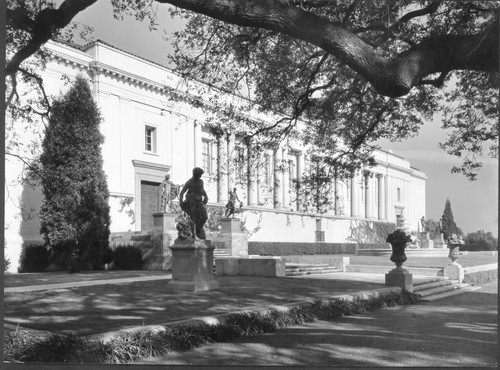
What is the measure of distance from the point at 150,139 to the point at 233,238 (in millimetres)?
5809

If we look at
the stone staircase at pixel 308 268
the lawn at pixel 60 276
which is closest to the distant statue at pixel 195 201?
the lawn at pixel 60 276

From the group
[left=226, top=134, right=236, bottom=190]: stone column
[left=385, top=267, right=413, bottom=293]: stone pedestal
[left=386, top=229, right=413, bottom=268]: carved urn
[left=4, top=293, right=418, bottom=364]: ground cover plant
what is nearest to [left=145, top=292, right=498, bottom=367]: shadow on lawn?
[left=4, top=293, right=418, bottom=364]: ground cover plant

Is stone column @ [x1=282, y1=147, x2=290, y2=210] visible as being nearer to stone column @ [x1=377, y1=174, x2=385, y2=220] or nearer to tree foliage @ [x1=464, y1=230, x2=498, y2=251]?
stone column @ [x1=377, y1=174, x2=385, y2=220]

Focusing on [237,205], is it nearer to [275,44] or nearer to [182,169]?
[182,169]

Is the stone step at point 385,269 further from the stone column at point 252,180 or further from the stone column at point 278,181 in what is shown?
the stone column at point 252,180

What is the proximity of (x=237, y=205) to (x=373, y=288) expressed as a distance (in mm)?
4432

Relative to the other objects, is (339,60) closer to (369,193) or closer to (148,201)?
(369,193)

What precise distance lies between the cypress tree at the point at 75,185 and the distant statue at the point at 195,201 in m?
1.92

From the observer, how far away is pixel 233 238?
543 inches

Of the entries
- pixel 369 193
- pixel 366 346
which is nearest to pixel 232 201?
pixel 369 193

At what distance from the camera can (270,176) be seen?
9.61m

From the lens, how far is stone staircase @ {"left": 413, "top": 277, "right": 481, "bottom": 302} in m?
13.0

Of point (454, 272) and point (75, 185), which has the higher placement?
point (75, 185)

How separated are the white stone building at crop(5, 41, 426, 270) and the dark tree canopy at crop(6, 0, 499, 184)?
487mm
